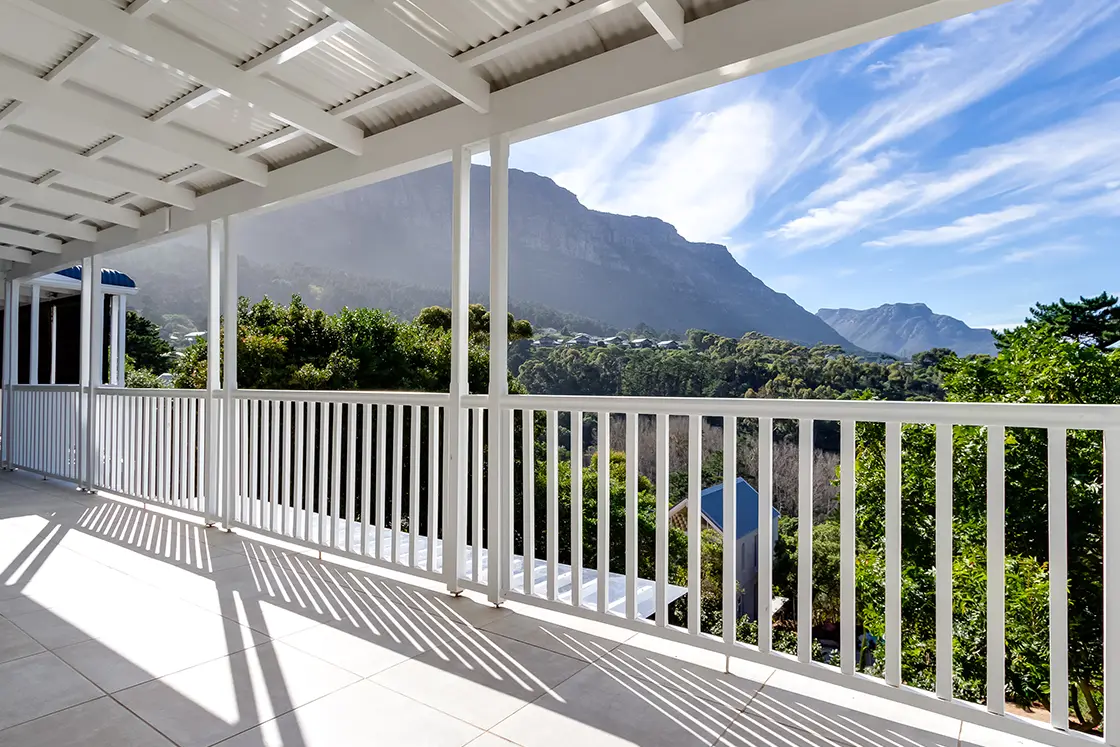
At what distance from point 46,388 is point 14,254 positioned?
1412 millimetres

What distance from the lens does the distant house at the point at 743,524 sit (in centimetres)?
381

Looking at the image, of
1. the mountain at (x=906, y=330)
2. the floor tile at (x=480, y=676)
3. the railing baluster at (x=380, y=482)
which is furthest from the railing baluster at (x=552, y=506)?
the mountain at (x=906, y=330)

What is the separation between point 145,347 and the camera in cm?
1727

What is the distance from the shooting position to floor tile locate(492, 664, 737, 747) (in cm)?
188

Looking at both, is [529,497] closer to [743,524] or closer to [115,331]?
[743,524]

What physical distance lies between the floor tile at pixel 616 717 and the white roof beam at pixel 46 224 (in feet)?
18.5

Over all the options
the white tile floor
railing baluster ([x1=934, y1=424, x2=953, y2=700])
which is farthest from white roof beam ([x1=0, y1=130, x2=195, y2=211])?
railing baluster ([x1=934, y1=424, x2=953, y2=700])

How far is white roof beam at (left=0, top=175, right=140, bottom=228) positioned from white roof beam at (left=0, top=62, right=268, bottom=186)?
1627 millimetres

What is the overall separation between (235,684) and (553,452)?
149 centimetres

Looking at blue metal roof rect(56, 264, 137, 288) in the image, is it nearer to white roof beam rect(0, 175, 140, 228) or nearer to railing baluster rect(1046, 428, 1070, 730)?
white roof beam rect(0, 175, 140, 228)

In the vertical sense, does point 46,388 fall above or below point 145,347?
below

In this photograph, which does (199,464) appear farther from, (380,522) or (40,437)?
(40,437)

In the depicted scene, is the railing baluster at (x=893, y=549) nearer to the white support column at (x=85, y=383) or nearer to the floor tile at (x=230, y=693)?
the floor tile at (x=230, y=693)

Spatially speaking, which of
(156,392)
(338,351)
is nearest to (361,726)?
(156,392)
